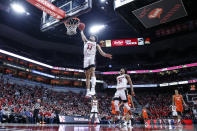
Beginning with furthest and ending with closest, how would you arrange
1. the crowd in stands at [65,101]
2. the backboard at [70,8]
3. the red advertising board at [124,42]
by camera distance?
the red advertising board at [124,42] → the crowd in stands at [65,101] → the backboard at [70,8]

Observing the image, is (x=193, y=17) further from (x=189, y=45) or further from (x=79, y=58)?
(x=79, y=58)

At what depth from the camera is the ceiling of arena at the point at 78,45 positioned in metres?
29.6

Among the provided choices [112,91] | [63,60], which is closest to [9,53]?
[63,60]

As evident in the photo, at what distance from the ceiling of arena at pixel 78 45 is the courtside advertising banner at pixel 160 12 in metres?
14.4

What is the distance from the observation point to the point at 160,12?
10.6m

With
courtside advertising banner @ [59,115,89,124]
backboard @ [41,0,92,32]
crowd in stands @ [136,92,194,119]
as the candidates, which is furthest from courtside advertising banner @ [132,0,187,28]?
crowd in stands @ [136,92,194,119]

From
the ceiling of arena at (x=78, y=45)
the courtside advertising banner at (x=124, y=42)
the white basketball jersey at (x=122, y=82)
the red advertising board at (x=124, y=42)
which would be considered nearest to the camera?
the white basketball jersey at (x=122, y=82)

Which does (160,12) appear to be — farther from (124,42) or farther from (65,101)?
(124,42)

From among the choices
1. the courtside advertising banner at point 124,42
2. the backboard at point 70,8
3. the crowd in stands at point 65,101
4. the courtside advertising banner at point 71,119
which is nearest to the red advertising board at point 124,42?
the courtside advertising banner at point 124,42

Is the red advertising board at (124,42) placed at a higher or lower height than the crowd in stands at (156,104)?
higher

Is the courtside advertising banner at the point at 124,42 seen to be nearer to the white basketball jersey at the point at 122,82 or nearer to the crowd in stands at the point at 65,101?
the crowd in stands at the point at 65,101

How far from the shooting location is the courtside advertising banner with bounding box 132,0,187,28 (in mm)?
9383

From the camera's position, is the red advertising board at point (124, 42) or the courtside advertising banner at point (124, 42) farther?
the red advertising board at point (124, 42)

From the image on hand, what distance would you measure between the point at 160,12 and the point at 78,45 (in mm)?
29735
